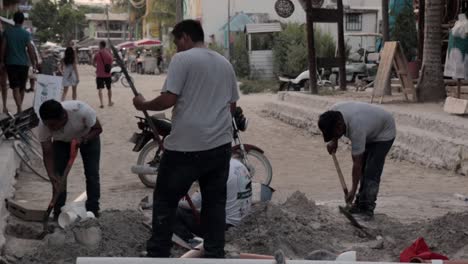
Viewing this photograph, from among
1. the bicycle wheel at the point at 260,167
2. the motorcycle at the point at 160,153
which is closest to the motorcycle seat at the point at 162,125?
the motorcycle at the point at 160,153

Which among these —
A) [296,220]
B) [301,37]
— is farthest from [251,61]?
[296,220]

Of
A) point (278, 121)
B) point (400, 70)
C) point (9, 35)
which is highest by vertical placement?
point (9, 35)

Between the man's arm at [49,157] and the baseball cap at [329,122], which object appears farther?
the baseball cap at [329,122]

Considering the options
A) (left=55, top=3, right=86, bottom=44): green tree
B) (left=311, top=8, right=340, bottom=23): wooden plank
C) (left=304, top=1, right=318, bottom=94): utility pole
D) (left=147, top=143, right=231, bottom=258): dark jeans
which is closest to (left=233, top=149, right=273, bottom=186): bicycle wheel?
(left=147, top=143, right=231, bottom=258): dark jeans

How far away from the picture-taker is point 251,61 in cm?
Result: 3553

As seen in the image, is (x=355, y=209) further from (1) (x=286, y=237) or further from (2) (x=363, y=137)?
(1) (x=286, y=237)

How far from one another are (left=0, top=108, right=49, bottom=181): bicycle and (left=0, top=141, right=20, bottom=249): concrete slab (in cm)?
14

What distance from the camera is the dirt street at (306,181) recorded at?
808 cm

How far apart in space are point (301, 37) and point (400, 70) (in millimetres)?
18513

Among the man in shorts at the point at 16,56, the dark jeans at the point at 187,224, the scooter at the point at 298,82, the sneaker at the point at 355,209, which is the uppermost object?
the man in shorts at the point at 16,56

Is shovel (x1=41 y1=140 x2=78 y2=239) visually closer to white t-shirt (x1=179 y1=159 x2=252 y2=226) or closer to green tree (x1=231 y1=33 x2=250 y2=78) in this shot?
white t-shirt (x1=179 y1=159 x2=252 y2=226)

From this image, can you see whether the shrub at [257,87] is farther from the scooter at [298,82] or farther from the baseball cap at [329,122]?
the baseball cap at [329,122]

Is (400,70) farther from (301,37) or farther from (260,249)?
(301,37)

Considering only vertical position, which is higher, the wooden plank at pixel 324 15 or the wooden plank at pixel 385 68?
the wooden plank at pixel 324 15
